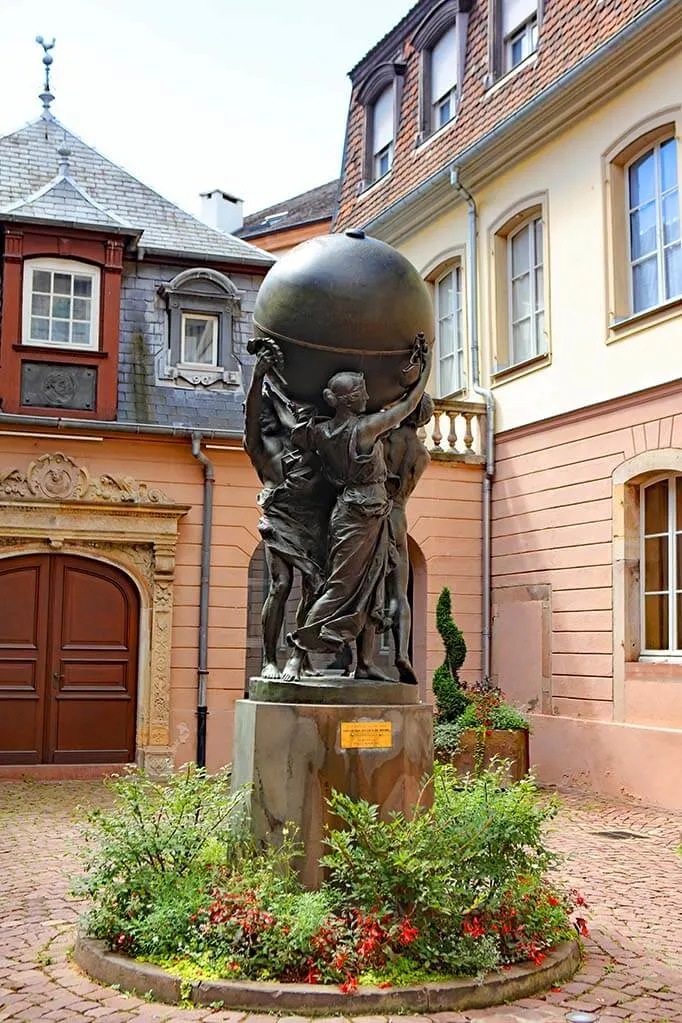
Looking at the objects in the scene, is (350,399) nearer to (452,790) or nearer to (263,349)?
(263,349)

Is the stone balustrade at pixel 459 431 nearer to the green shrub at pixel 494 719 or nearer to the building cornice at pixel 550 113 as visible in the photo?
the building cornice at pixel 550 113

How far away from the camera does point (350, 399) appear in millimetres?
6172

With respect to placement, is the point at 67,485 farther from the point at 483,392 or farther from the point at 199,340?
the point at 483,392

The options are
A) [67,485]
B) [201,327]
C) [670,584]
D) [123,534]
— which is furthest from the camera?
[201,327]

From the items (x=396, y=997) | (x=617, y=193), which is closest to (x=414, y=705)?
(x=396, y=997)

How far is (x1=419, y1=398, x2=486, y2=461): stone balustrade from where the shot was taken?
611 inches

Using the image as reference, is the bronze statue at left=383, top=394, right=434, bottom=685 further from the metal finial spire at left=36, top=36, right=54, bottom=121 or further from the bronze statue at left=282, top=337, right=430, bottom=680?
the metal finial spire at left=36, top=36, right=54, bottom=121

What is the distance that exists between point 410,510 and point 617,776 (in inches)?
179

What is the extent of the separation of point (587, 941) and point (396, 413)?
299cm

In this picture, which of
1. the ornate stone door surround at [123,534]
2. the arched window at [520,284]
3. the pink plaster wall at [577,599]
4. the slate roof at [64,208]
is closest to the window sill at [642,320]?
the pink plaster wall at [577,599]

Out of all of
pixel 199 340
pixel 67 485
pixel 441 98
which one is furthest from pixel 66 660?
pixel 441 98

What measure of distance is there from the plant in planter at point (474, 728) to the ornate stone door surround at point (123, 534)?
3597 millimetres

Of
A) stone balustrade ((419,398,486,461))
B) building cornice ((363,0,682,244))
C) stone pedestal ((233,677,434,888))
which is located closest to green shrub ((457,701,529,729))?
stone balustrade ((419,398,486,461))

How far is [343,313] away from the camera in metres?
6.11
